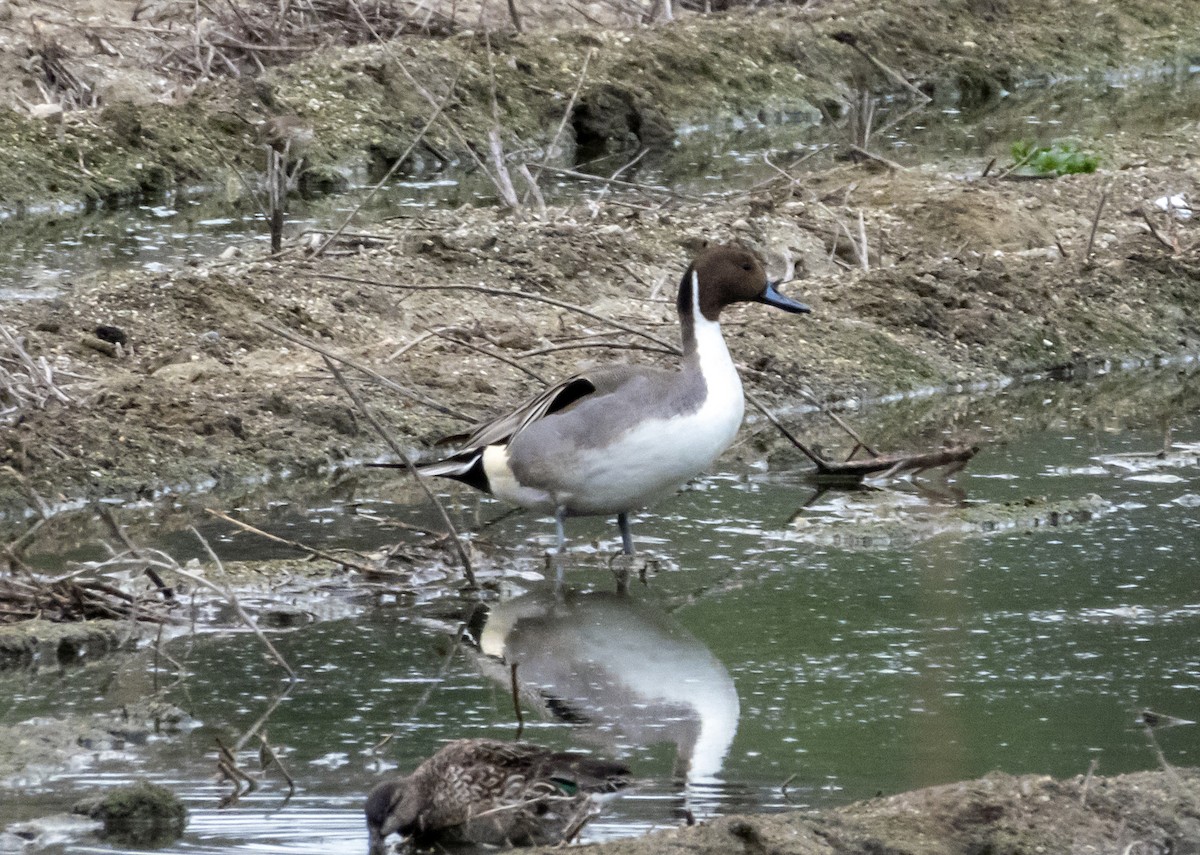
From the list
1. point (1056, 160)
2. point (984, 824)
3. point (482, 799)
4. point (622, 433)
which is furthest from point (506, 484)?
point (1056, 160)

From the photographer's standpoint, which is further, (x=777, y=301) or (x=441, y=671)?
(x=777, y=301)

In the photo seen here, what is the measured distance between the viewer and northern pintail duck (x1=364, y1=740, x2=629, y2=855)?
3836mm

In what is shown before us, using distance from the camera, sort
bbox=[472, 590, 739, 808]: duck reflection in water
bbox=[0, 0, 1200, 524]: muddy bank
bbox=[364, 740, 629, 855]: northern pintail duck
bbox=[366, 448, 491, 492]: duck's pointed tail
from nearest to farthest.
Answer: bbox=[364, 740, 629, 855]: northern pintail duck < bbox=[472, 590, 739, 808]: duck reflection in water < bbox=[366, 448, 491, 492]: duck's pointed tail < bbox=[0, 0, 1200, 524]: muddy bank

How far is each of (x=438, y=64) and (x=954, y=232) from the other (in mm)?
5544

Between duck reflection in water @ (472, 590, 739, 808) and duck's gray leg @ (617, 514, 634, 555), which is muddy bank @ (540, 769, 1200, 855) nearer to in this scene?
duck reflection in water @ (472, 590, 739, 808)

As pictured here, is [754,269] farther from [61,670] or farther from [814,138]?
[814,138]

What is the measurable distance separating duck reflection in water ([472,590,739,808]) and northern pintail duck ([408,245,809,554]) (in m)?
0.37

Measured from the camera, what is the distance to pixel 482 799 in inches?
153

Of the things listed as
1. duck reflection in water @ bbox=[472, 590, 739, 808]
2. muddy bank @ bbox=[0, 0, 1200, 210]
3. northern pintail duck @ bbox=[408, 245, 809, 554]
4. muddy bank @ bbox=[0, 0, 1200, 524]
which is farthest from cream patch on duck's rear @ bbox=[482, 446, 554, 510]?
muddy bank @ bbox=[0, 0, 1200, 210]

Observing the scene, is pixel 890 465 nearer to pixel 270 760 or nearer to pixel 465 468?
pixel 465 468

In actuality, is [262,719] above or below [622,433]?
below

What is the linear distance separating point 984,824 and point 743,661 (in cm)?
154

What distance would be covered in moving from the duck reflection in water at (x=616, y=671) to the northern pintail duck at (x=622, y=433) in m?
0.37

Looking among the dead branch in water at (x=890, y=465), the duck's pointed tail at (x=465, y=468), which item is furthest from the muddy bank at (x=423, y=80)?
the duck's pointed tail at (x=465, y=468)
